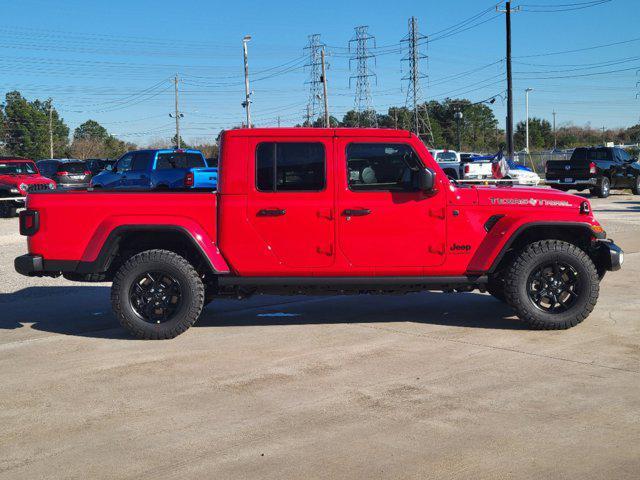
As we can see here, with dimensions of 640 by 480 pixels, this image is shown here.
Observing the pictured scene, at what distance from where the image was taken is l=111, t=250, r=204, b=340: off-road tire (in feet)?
23.1

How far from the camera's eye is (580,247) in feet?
25.5

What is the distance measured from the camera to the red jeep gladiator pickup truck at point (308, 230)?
706 cm

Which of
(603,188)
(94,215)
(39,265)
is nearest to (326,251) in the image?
(94,215)

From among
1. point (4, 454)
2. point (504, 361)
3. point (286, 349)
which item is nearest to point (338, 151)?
point (286, 349)

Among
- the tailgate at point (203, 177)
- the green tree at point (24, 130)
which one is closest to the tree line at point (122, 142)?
the green tree at point (24, 130)

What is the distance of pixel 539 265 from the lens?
23.8 ft

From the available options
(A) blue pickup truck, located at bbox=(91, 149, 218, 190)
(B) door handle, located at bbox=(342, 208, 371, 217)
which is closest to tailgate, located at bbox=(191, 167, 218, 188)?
(A) blue pickup truck, located at bbox=(91, 149, 218, 190)

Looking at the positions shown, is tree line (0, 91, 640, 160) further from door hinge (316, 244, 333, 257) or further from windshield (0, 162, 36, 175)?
door hinge (316, 244, 333, 257)

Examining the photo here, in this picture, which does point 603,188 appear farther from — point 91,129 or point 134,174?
point 91,129

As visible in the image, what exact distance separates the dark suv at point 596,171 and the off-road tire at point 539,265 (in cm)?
2056

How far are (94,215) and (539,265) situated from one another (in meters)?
4.24

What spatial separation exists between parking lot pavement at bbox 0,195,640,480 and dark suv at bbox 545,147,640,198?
63.8ft

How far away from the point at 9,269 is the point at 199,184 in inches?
268

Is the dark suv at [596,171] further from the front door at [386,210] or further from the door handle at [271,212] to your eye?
the door handle at [271,212]
